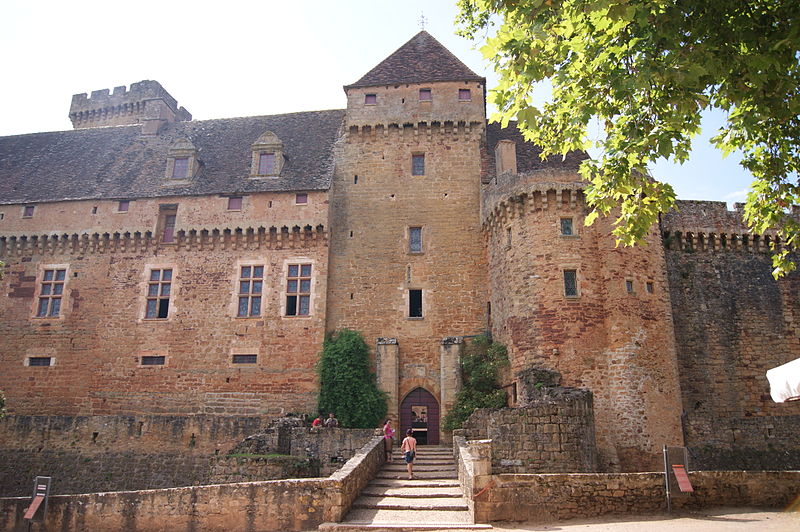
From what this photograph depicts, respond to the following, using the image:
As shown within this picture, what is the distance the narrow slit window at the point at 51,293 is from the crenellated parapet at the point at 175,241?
880mm

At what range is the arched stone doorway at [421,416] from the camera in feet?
70.3

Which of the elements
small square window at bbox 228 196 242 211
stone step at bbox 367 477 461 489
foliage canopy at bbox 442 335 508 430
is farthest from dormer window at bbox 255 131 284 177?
stone step at bbox 367 477 461 489

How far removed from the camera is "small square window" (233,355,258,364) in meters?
22.6

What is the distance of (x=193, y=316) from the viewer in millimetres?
23391

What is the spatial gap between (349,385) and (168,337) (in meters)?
7.30

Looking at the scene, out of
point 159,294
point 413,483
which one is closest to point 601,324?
point 413,483

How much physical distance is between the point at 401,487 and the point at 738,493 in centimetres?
659

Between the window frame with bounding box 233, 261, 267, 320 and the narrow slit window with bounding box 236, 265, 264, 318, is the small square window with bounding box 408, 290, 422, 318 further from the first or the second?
the narrow slit window with bounding box 236, 265, 264, 318

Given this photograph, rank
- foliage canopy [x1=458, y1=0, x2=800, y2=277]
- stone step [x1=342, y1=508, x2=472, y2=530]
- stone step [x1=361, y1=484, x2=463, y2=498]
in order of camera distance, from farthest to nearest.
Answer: stone step [x1=361, y1=484, x2=463, y2=498], stone step [x1=342, y1=508, x2=472, y2=530], foliage canopy [x1=458, y1=0, x2=800, y2=277]

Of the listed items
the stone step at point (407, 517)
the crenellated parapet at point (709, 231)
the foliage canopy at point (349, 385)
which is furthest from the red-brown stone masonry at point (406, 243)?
the stone step at point (407, 517)

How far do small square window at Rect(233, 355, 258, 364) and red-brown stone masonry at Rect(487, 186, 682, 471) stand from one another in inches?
352

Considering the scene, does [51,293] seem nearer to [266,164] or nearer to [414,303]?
[266,164]

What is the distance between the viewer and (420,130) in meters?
24.5

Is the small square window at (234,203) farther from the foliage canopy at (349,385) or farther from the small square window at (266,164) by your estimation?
the foliage canopy at (349,385)
